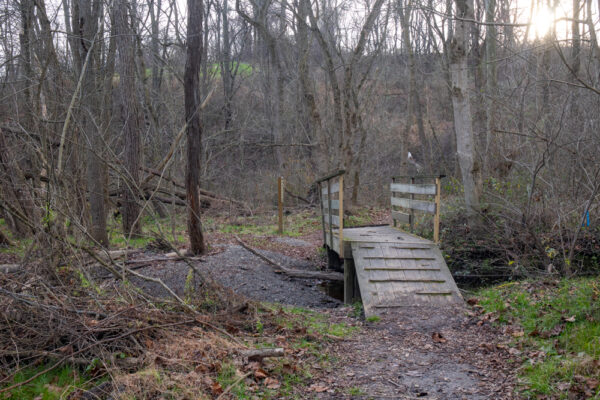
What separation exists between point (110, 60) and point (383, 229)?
294 inches

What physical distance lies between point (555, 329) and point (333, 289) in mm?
5198

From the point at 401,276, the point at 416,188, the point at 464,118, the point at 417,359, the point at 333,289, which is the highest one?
the point at 464,118

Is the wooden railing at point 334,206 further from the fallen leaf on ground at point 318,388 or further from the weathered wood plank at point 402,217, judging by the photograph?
the fallen leaf on ground at point 318,388

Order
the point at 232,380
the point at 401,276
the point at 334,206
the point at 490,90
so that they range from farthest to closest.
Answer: the point at 490,90
the point at 334,206
the point at 401,276
the point at 232,380

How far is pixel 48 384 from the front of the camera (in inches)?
167

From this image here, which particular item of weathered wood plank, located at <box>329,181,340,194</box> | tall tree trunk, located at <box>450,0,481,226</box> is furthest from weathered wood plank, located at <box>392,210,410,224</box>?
weathered wood plank, located at <box>329,181,340,194</box>

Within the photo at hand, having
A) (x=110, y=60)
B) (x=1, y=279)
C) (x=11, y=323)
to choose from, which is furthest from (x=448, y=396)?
(x=110, y=60)

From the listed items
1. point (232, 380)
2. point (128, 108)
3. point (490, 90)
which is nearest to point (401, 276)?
point (232, 380)

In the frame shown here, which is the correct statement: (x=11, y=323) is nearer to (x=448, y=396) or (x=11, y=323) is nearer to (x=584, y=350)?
(x=448, y=396)

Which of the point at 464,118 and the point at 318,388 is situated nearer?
the point at 318,388

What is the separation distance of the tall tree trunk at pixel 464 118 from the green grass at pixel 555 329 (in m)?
3.39

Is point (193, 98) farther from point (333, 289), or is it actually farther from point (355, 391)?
point (355, 391)

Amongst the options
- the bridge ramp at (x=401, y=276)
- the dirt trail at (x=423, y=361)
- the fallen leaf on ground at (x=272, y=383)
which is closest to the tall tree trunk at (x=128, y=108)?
the bridge ramp at (x=401, y=276)

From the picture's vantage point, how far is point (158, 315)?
519 centimetres
